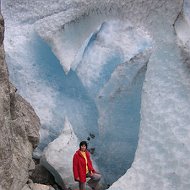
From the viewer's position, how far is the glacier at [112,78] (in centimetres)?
558

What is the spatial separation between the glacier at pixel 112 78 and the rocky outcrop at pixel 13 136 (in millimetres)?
1163

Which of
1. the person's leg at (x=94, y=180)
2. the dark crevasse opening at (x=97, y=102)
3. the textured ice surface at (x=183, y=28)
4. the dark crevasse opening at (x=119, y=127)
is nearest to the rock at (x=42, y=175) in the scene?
the dark crevasse opening at (x=97, y=102)

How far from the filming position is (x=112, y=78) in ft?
23.4

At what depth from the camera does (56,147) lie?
6.51 meters

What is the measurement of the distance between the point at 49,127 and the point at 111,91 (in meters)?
1.16

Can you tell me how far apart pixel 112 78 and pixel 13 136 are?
2.64 metres

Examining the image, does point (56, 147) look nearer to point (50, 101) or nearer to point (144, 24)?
point (50, 101)

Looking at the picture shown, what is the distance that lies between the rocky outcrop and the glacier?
3.82ft

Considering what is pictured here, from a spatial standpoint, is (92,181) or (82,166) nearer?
(82,166)

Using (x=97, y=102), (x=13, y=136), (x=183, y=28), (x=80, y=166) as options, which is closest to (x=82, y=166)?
(x=80, y=166)

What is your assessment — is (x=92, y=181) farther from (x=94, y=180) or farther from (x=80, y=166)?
(x=80, y=166)

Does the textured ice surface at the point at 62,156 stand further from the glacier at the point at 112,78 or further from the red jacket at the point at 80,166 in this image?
the red jacket at the point at 80,166

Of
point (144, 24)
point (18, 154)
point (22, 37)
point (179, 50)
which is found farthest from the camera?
point (22, 37)

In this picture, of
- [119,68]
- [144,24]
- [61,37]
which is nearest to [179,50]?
[144,24]
